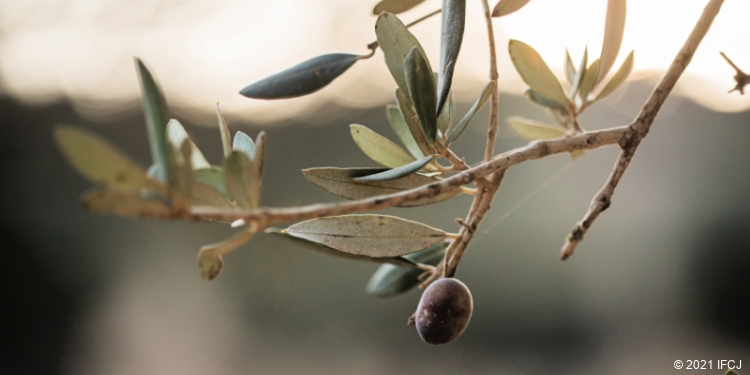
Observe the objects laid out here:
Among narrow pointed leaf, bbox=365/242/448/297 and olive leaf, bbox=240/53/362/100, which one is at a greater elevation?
olive leaf, bbox=240/53/362/100

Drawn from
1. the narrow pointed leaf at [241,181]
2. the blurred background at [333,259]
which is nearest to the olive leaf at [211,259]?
the narrow pointed leaf at [241,181]

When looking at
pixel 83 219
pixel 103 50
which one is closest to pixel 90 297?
pixel 83 219

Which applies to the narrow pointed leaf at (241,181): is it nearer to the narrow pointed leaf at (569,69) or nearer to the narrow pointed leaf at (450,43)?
the narrow pointed leaf at (450,43)

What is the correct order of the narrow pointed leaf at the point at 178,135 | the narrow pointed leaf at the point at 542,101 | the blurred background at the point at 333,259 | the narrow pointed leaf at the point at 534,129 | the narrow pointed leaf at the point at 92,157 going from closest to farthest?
the narrow pointed leaf at the point at 92,157
the narrow pointed leaf at the point at 178,135
the narrow pointed leaf at the point at 542,101
the narrow pointed leaf at the point at 534,129
the blurred background at the point at 333,259

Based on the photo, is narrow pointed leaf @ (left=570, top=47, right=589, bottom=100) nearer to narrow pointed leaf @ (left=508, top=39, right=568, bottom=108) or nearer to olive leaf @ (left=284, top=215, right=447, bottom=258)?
narrow pointed leaf @ (left=508, top=39, right=568, bottom=108)

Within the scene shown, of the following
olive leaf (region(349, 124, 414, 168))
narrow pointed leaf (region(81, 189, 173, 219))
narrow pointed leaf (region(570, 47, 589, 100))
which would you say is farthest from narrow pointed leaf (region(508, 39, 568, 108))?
narrow pointed leaf (region(81, 189, 173, 219))
